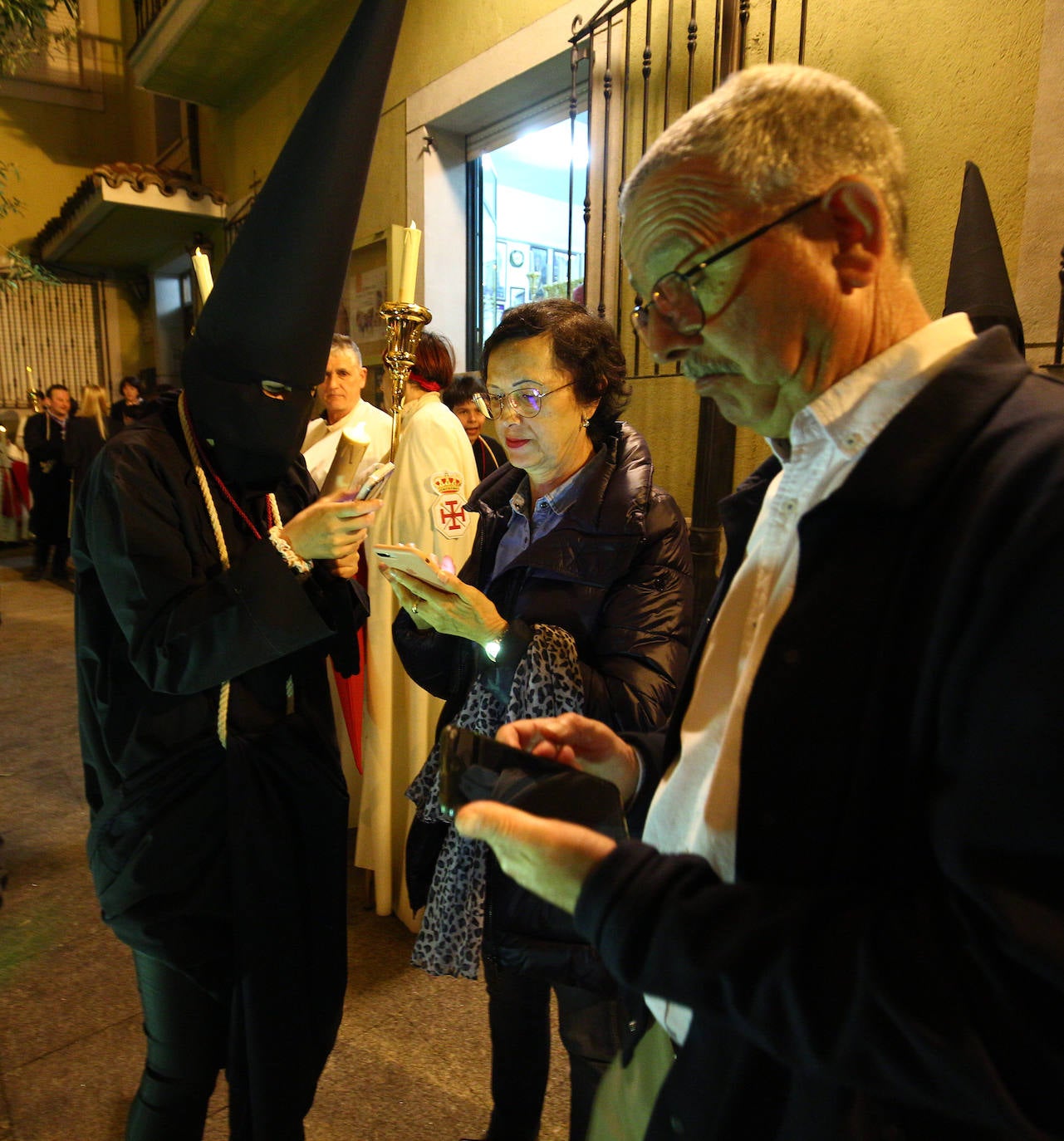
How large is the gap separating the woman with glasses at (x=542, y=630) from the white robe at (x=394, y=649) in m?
0.61

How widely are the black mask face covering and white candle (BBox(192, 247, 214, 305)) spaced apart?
0.50ft

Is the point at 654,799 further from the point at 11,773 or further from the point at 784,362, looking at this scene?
the point at 11,773

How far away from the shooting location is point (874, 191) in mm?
727

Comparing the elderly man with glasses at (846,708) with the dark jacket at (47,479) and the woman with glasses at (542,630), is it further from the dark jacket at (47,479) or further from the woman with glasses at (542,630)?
the dark jacket at (47,479)

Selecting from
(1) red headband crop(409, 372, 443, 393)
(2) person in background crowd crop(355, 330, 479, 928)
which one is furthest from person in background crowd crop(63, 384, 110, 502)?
(2) person in background crowd crop(355, 330, 479, 928)

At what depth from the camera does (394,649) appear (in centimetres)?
271

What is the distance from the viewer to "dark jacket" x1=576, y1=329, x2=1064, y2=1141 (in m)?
0.56

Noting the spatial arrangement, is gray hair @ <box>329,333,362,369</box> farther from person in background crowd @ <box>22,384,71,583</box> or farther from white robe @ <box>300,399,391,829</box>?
person in background crowd @ <box>22,384,71,583</box>

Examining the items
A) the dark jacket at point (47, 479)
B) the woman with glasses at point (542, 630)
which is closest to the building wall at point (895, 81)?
the woman with glasses at point (542, 630)

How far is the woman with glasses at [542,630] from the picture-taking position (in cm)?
152

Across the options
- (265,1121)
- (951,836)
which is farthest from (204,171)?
(951,836)

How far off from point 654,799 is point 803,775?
31cm

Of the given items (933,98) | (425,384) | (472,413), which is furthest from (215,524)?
(472,413)

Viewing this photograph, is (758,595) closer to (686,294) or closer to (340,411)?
(686,294)
